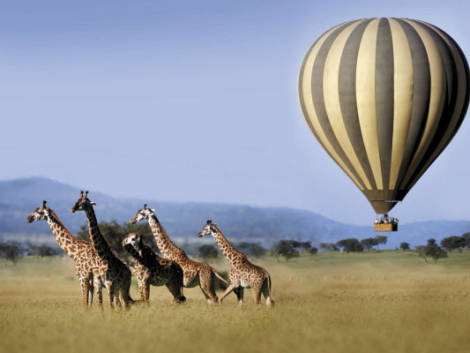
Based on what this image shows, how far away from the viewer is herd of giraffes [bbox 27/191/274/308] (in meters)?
22.6

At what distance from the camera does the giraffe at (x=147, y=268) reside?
2358cm

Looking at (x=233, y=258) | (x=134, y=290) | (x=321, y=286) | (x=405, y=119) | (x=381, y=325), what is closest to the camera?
(x=381, y=325)

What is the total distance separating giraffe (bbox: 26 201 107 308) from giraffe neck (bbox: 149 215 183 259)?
8.94 ft

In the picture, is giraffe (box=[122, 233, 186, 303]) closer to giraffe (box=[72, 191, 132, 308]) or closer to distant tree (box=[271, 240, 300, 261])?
giraffe (box=[72, 191, 132, 308])

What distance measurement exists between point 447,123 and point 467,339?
46.3 ft

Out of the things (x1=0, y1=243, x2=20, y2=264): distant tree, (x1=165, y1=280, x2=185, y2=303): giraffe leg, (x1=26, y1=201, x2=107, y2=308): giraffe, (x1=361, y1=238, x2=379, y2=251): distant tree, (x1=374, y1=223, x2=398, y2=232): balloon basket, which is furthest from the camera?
(x1=361, y1=238, x2=379, y2=251): distant tree

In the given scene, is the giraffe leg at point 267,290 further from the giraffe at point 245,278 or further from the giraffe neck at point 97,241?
the giraffe neck at point 97,241

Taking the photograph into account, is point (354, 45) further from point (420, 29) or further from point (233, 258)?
point (233, 258)

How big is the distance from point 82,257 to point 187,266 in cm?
356

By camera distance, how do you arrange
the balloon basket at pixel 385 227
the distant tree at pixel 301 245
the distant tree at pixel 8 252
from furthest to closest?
the distant tree at pixel 301 245 → the distant tree at pixel 8 252 → the balloon basket at pixel 385 227

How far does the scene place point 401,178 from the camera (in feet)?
110

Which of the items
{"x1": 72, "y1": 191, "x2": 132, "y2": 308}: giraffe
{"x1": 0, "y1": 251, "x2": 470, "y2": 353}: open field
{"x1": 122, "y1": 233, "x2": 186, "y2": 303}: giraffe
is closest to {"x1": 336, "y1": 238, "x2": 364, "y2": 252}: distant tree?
{"x1": 0, "y1": 251, "x2": 470, "y2": 353}: open field

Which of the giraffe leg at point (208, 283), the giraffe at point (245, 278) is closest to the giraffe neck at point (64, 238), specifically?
the giraffe leg at point (208, 283)

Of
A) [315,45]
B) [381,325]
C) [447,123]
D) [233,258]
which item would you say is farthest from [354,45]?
[381,325]
